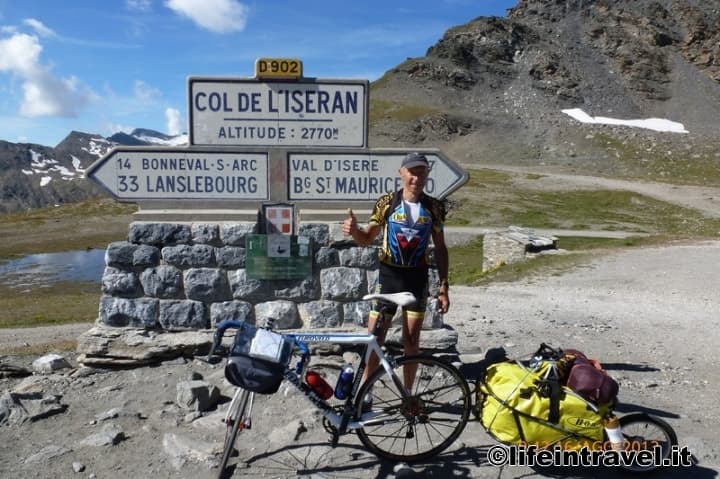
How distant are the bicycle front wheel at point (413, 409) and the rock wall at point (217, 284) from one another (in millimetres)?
1807

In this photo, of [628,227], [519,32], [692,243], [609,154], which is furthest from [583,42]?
[692,243]

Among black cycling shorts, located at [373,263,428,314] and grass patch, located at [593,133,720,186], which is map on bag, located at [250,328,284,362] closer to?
black cycling shorts, located at [373,263,428,314]

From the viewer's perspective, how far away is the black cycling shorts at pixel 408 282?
4293 millimetres

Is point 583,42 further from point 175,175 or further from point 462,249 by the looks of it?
point 175,175

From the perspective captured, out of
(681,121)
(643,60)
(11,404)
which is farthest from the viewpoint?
(643,60)

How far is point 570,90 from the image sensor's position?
92.6 metres

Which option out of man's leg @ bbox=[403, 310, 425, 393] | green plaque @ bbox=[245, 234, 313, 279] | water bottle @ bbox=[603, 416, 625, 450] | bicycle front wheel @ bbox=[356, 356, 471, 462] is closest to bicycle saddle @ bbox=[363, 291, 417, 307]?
man's leg @ bbox=[403, 310, 425, 393]

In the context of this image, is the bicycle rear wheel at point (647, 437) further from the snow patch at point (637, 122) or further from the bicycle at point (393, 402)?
the snow patch at point (637, 122)

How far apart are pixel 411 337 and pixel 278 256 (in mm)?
2001

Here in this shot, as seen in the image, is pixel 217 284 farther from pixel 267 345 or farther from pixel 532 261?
pixel 532 261

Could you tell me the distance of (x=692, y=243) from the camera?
19.2 metres

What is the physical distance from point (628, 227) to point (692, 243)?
32.8 ft

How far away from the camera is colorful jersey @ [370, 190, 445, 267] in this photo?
4.20 m

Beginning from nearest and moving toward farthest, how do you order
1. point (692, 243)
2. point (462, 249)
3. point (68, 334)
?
point (68, 334)
point (692, 243)
point (462, 249)
